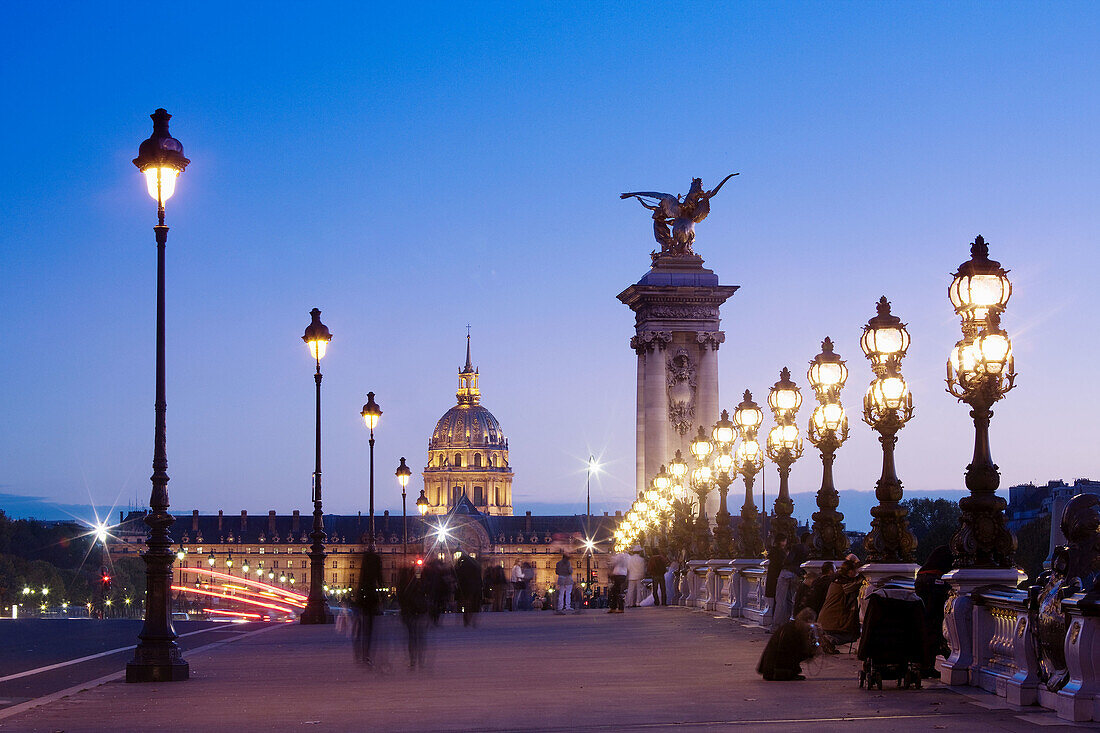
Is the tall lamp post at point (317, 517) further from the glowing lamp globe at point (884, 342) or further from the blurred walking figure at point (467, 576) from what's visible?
the glowing lamp globe at point (884, 342)

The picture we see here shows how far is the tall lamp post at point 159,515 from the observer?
2159 cm

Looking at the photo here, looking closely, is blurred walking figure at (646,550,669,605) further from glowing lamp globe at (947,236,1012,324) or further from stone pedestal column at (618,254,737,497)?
glowing lamp globe at (947,236,1012,324)

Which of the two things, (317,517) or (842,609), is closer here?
(842,609)

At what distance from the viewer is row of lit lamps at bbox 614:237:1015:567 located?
17.7 meters

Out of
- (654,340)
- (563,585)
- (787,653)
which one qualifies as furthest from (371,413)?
(787,653)

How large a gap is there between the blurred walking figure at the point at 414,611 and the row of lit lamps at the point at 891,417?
6291 mm

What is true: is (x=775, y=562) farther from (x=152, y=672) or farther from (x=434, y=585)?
(x=152, y=672)

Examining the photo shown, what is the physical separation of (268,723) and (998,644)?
24.2 ft

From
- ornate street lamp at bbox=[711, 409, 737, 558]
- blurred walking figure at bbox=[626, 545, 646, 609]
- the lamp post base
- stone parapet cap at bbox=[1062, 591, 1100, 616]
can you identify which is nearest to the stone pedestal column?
blurred walking figure at bbox=[626, 545, 646, 609]

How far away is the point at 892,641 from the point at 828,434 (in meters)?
9.63

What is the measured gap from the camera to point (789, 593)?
Result: 26.4 metres

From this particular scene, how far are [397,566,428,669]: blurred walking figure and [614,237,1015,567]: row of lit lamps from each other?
6.29 metres

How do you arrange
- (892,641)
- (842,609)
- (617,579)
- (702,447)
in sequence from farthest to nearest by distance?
(617,579) → (702,447) → (842,609) → (892,641)

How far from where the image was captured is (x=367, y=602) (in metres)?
21.9
